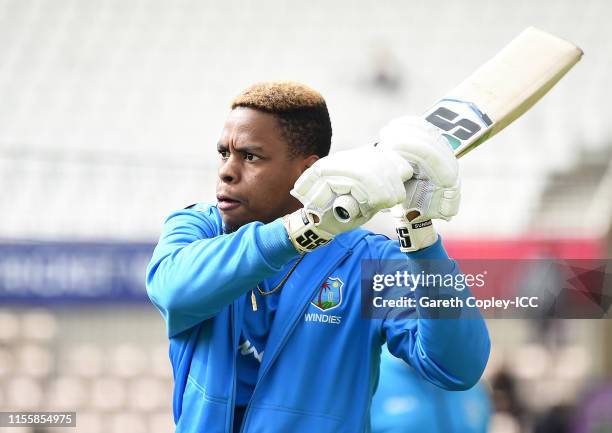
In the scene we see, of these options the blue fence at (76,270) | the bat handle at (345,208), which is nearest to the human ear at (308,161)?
the bat handle at (345,208)

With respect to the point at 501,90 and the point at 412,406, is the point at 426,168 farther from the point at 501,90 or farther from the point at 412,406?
the point at 412,406

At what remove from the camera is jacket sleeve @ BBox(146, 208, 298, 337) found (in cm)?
149

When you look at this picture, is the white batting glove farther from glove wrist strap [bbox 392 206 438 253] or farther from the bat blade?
the bat blade

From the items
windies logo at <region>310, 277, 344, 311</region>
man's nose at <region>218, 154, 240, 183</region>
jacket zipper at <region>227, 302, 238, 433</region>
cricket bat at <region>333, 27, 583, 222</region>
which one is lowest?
jacket zipper at <region>227, 302, 238, 433</region>

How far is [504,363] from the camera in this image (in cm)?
579

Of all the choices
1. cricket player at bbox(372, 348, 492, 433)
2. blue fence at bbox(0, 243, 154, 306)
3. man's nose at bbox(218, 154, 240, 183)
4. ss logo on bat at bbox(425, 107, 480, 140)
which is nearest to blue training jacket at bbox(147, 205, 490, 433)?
man's nose at bbox(218, 154, 240, 183)

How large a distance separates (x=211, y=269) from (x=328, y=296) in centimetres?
25

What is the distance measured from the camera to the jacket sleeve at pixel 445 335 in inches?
60.3

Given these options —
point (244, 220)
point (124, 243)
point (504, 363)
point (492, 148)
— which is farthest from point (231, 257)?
point (492, 148)

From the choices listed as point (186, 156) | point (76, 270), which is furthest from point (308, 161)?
point (186, 156)

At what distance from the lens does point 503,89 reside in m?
1.89

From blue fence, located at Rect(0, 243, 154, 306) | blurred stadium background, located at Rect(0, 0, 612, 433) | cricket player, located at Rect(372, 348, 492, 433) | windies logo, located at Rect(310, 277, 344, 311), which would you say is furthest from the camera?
blurred stadium background, located at Rect(0, 0, 612, 433)

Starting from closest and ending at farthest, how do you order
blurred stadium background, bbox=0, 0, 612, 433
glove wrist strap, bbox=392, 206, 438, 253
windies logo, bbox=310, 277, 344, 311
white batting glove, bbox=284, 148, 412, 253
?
1. white batting glove, bbox=284, 148, 412, 253
2. glove wrist strap, bbox=392, 206, 438, 253
3. windies logo, bbox=310, 277, 344, 311
4. blurred stadium background, bbox=0, 0, 612, 433

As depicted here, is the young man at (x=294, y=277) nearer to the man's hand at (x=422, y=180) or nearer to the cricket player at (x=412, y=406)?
the man's hand at (x=422, y=180)
